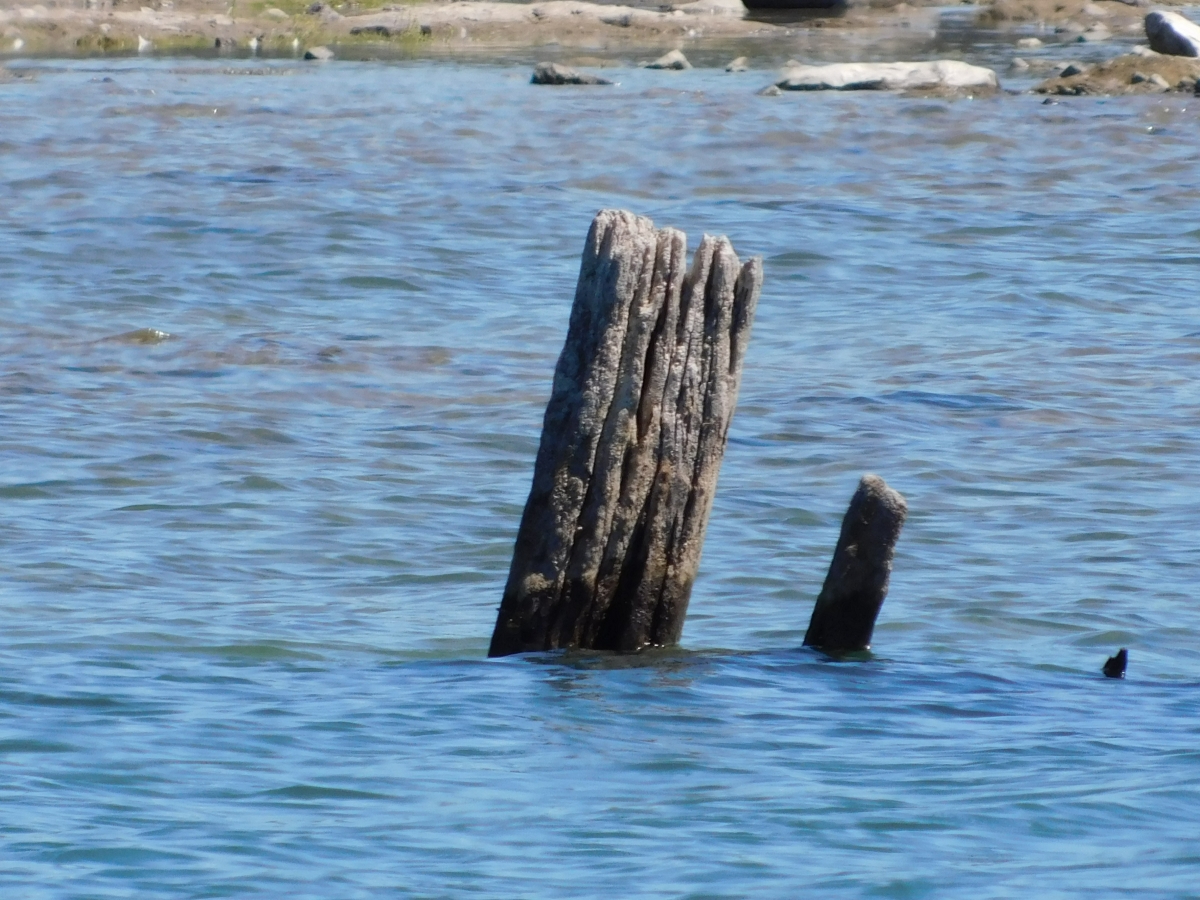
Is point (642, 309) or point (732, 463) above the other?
point (642, 309)

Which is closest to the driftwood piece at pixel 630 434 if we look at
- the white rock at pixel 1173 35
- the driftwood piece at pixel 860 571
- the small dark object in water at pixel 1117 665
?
the driftwood piece at pixel 860 571

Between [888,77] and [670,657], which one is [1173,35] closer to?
[888,77]

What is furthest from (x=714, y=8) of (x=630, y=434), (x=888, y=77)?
(x=630, y=434)

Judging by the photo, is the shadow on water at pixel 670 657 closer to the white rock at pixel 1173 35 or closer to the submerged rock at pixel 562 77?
the submerged rock at pixel 562 77

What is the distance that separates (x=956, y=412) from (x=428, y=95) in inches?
811

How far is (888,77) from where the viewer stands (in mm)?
30672

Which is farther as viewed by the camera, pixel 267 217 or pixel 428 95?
pixel 428 95

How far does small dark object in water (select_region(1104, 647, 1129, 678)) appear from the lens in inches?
275

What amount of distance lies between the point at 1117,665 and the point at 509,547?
2928 millimetres

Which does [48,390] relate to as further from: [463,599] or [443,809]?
[443,809]

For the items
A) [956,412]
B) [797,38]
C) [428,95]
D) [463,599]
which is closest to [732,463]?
[956,412]

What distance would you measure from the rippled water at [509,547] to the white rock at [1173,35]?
11.3 meters

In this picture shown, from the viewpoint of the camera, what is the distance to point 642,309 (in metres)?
6.55

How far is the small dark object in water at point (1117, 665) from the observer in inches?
275
